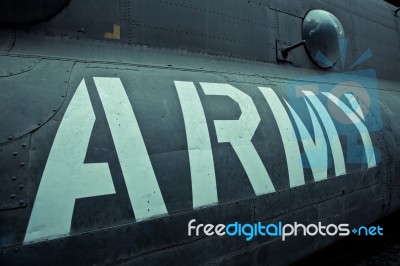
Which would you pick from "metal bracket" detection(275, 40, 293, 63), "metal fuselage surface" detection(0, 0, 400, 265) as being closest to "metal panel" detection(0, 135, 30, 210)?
"metal fuselage surface" detection(0, 0, 400, 265)

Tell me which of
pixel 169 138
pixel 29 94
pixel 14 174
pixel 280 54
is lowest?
pixel 14 174

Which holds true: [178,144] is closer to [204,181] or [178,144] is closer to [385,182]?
[204,181]

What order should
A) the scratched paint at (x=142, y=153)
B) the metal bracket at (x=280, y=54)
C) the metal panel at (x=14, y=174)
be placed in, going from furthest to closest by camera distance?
the metal bracket at (x=280, y=54) < the scratched paint at (x=142, y=153) < the metal panel at (x=14, y=174)

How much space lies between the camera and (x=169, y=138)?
210cm

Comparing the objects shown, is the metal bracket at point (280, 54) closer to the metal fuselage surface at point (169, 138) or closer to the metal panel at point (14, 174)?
the metal fuselage surface at point (169, 138)

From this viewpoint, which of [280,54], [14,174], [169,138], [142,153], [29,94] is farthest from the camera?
[280,54]

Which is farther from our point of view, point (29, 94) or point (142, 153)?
point (142, 153)

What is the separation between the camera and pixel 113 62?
7.61 ft

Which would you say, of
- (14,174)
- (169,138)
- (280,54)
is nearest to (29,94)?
(14,174)

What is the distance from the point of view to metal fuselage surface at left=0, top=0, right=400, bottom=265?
166cm

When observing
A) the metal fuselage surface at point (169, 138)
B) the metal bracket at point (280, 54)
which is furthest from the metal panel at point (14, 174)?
the metal bracket at point (280, 54)

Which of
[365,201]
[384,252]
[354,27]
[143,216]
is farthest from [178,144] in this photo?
[354,27]

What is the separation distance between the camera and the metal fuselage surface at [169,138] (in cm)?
166

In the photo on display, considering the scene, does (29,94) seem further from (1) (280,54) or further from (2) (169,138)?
(1) (280,54)
